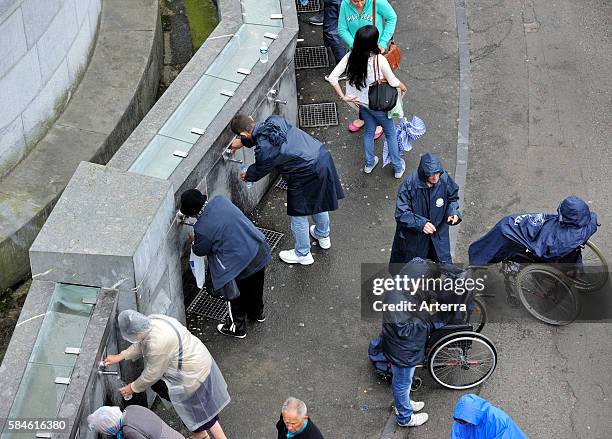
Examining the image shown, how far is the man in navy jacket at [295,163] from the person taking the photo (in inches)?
382

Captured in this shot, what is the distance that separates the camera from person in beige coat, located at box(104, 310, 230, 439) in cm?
810

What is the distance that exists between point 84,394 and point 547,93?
7033 mm

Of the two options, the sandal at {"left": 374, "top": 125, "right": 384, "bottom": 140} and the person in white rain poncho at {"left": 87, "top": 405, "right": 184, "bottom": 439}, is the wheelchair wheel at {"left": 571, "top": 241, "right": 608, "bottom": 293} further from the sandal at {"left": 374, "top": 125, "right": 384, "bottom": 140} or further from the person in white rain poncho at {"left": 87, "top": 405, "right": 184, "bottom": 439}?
the person in white rain poncho at {"left": 87, "top": 405, "right": 184, "bottom": 439}

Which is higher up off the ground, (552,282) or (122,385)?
(122,385)

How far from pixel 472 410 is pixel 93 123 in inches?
217

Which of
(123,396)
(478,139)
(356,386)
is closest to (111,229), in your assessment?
(123,396)

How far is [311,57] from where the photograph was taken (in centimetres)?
1308

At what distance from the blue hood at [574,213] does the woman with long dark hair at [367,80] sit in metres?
2.29

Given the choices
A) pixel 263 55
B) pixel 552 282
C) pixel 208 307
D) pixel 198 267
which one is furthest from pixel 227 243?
pixel 552 282

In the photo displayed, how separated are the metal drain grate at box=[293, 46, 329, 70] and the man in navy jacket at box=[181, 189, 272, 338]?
4052 mm

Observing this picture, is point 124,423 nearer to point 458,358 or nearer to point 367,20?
point 458,358

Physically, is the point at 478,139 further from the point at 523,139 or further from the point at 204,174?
the point at 204,174

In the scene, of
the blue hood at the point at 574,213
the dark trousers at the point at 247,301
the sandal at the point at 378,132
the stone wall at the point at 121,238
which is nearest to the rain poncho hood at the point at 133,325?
the stone wall at the point at 121,238

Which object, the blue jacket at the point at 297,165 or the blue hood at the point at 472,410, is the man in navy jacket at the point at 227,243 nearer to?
the blue jacket at the point at 297,165
